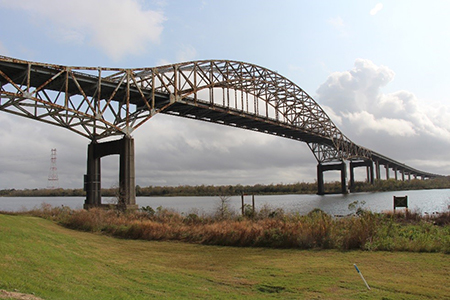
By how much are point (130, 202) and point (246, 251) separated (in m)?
17.9

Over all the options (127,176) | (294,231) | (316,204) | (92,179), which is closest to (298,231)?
(294,231)

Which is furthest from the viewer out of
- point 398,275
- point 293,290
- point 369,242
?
point 369,242

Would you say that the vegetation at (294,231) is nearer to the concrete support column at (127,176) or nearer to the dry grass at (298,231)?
the dry grass at (298,231)

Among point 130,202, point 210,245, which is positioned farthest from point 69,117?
point 210,245

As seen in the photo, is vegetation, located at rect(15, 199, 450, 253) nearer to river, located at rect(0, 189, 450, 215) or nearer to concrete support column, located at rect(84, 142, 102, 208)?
river, located at rect(0, 189, 450, 215)

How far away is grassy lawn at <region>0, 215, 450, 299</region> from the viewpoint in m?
7.21

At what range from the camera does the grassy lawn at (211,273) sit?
7211 millimetres

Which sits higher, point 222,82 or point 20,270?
point 222,82

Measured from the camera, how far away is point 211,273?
9859mm

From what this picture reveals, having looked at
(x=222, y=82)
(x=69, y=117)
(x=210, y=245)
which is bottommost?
(x=210, y=245)

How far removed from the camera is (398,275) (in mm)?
8977

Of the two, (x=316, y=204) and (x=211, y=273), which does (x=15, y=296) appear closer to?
(x=211, y=273)

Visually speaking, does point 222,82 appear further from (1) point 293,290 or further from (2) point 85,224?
(1) point 293,290

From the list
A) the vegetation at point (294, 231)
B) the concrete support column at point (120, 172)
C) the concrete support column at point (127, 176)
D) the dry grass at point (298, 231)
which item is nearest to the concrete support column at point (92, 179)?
the concrete support column at point (120, 172)
